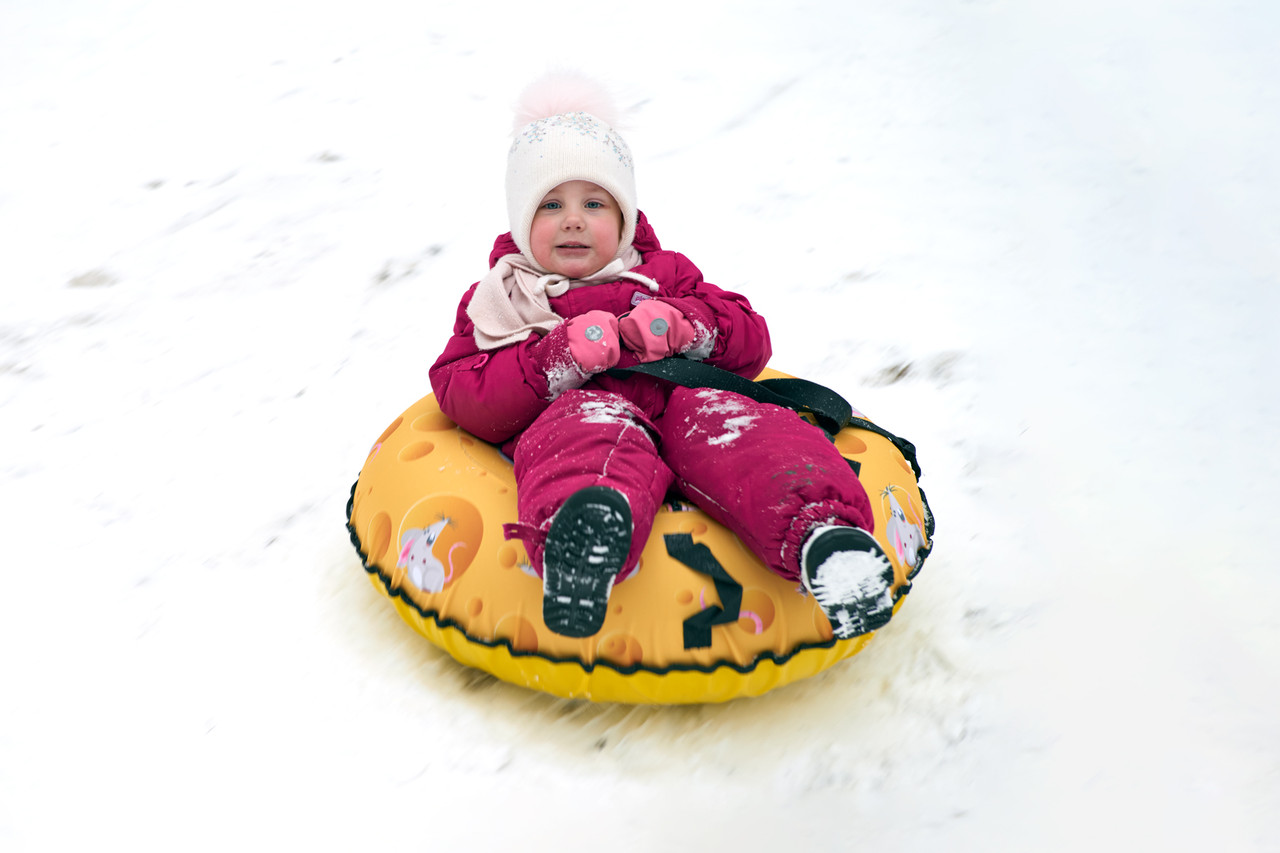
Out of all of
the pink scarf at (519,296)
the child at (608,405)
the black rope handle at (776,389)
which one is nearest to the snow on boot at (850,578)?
the child at (608,405)

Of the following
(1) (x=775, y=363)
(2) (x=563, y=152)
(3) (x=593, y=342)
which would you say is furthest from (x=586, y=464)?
(1) (x=775, y=363)

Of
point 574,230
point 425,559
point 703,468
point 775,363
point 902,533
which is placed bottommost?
point 775,363

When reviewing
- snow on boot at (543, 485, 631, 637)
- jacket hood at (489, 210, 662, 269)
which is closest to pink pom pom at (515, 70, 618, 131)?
jacket hood at (489, 210, 662, 269)

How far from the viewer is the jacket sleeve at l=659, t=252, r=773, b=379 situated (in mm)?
1964

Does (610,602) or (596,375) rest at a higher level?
(596,375)

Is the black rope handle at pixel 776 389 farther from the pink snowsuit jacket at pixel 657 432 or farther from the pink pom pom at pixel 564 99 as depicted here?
the pink pom pom at pixel 564 99

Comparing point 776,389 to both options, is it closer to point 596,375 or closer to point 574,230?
point 596,375

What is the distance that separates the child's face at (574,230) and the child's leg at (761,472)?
0.38 meters

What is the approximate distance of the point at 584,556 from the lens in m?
1.39

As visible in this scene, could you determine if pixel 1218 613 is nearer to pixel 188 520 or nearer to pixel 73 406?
pixel 188 520

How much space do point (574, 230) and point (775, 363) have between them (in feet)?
3.96

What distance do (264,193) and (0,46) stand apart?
238 cm

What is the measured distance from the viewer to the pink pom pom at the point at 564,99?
2143mm

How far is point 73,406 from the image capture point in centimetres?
288
